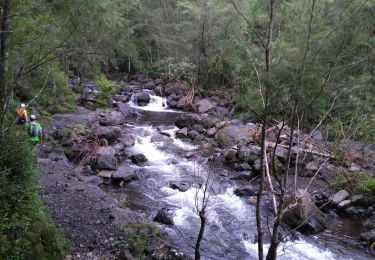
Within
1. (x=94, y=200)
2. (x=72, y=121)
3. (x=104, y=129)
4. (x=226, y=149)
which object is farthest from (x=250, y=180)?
(x=72, y=121)

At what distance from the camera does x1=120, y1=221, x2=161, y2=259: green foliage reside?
827cm

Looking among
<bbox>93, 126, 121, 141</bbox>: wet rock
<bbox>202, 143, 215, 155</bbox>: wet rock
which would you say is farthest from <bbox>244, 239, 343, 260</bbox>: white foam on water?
<bbox>93, 126, 121, 141</bbox>: wet rock

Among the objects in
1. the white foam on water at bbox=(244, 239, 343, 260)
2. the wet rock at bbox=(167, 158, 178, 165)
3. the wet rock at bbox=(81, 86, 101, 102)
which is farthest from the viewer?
the wet rock at bbox=(81, 86, 101, 102)

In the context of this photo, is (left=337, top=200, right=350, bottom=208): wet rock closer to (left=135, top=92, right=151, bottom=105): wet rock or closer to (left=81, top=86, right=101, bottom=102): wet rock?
(left=81, top=86, right=101, bottom=102): wet rock

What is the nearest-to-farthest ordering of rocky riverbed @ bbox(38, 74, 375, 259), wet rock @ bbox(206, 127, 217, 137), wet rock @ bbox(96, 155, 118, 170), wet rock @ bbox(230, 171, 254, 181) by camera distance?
rocky riverbed @ bbox(38, 74, 375, 259) → wet rock @ bbox(96, 155, 118, 170) → wet rock @ bbox(230, 171, 254, 181) → wet rock @ bbox(206, 127, 217, 137)

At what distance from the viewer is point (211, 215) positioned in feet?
37.9

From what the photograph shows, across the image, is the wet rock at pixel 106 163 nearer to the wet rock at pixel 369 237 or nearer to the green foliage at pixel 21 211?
the green foliage at pixel 21 211

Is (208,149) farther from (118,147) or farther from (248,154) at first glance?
(118,147)

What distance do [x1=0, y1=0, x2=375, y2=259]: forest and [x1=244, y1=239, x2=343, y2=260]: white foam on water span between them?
6 centimetres

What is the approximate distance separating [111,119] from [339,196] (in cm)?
1245

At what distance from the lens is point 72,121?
1908 cm

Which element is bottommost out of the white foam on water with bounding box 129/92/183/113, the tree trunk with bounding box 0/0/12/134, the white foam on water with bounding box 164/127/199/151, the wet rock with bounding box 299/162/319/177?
the white foam on water with bounding box 129/92/183/113

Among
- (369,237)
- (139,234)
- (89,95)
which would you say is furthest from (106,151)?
(89,95)

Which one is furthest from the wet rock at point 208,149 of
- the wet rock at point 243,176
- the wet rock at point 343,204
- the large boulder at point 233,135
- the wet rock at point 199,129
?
the wet rock at point 343,204
